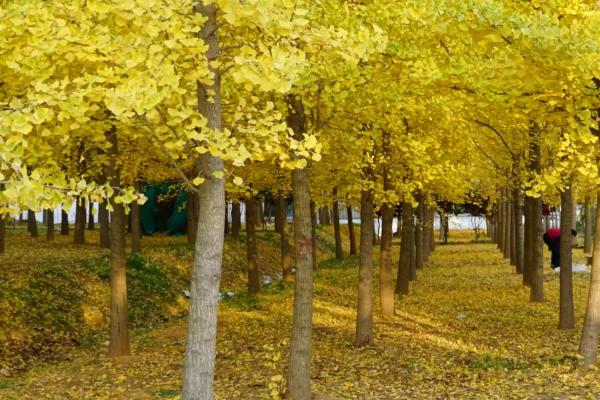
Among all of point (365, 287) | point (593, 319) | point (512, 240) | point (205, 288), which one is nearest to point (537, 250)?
point (365, 287)

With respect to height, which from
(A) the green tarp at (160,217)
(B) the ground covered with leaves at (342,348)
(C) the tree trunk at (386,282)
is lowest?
(B) the ground covered with leaves at (342,348)

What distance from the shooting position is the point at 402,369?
12.2 meters

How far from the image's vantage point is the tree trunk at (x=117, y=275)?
12.8m

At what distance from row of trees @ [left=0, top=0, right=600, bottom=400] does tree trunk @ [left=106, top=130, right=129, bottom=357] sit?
0.04 metres

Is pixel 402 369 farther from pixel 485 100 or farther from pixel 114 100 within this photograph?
pixel 114 100

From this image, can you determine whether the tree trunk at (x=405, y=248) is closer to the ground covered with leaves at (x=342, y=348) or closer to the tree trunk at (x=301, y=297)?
the ground covered with leaves at (x=342, y=348)

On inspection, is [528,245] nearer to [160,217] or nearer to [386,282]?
[386,282]

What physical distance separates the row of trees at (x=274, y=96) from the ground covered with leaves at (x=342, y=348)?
3.55 feet

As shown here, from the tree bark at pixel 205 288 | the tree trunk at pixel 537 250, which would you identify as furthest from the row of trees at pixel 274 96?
the tree trunk at pixel 537 250

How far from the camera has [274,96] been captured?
10781 millimetres

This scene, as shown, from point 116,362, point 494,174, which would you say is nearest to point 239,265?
point 494,174

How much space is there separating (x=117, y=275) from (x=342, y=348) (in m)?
4.55

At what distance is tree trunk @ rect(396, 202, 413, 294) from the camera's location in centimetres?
2147

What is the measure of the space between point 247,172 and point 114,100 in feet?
51.4
